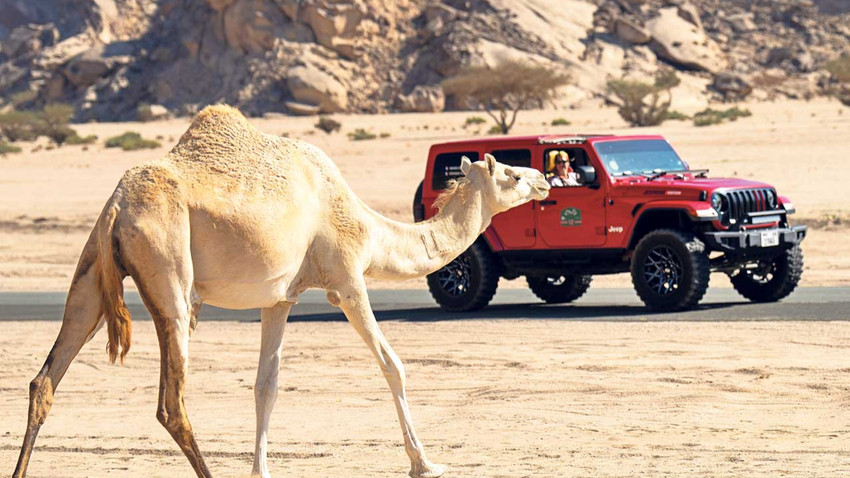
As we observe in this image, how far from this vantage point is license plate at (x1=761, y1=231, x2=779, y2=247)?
16.9m

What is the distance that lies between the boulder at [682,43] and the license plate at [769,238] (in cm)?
6367

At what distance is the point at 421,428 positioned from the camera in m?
10.3

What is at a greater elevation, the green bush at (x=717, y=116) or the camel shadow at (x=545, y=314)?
the green bush at (x=717, y=116)

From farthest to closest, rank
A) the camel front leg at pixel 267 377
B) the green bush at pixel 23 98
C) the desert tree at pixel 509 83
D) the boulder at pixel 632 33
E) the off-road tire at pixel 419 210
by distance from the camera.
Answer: the green bush at pixel 23 98 → the boulder at pixel 632 33 → the desert tree at pixel 509 83 → the off-road tire at pixel 419 210 → the camel front leg at pixel 267 377

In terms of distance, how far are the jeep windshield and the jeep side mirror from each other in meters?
0.25

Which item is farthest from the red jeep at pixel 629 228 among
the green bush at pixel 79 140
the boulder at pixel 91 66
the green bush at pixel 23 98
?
the green bush at pixel 23 98

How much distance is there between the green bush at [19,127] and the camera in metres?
64.4

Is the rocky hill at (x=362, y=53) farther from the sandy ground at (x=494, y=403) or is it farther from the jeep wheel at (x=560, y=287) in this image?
the sandy ground at (x=494, y=403)

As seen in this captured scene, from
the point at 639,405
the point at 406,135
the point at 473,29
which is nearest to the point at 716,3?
the point at 473,29

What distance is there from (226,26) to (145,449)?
70545 millimetres

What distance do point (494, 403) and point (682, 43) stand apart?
72662mm

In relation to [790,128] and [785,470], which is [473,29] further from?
[785,470]

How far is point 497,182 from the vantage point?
30.5 ft

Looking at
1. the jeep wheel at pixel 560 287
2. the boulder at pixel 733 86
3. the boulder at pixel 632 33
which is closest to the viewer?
the jeep wheel at pixel 560 287
